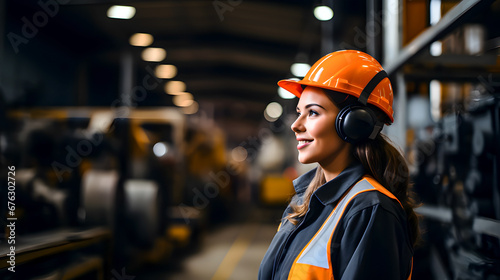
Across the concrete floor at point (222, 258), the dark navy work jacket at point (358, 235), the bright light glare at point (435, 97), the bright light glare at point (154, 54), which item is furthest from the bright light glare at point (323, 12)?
the dark navy work jacket at point (358, 235)

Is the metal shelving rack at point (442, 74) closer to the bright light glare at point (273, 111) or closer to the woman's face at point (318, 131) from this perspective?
the woman's face at point (318, 131)

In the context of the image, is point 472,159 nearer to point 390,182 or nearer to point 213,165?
point 390,182

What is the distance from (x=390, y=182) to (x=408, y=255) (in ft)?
0.88

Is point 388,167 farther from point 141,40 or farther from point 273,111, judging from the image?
point 273,111

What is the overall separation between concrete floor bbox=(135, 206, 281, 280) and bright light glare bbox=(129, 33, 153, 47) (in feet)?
17.1

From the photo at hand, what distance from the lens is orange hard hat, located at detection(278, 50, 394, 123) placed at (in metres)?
1.46

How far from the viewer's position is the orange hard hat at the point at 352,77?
1.46 m

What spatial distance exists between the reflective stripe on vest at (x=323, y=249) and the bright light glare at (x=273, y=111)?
63.0 ft

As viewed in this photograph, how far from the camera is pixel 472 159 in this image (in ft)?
8.69

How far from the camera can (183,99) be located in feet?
64.0

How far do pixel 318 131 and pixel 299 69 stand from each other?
1204cm

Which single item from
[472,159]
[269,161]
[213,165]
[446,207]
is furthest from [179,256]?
[269,161]


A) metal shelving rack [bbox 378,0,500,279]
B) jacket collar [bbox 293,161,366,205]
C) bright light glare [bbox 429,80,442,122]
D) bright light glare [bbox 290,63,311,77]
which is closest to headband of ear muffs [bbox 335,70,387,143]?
jacket collar [bbox 293,161,366,205]

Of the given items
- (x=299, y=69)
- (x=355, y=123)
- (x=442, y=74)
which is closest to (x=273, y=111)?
(x=299, y=69)
